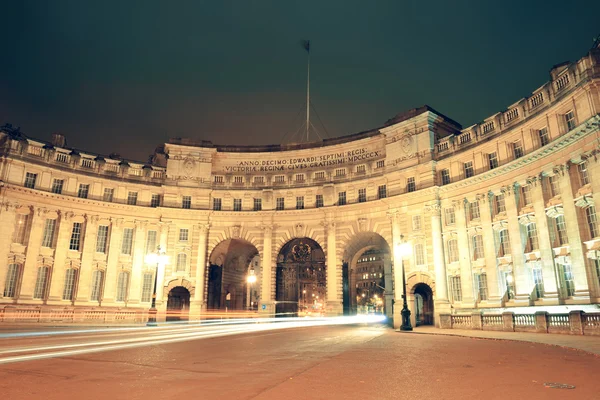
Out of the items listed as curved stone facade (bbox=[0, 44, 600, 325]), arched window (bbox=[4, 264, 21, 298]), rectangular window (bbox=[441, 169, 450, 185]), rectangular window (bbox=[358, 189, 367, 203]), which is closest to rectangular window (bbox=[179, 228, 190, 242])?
curved stone facade (bbox=[0, 44, 600, 325])

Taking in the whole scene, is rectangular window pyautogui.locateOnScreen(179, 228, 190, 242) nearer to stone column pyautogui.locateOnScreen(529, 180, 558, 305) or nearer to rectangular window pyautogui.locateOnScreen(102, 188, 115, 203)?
rectangular window pyautogui.locateOnScreen(102, 188, 115, 203)

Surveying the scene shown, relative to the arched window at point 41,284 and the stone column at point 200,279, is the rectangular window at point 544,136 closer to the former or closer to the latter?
the stone column at point 200,279

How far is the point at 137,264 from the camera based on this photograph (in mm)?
44188

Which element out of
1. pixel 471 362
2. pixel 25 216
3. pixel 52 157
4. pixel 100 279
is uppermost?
pixel 52 157

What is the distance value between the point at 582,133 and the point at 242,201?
32.9 m

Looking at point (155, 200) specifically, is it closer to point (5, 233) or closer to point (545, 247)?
point (5, 233)

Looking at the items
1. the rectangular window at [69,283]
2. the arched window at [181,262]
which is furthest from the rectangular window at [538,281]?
the rectangular window at [69,283]

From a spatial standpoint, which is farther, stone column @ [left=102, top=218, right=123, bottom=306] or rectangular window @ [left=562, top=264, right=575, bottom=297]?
stone column @ [left=102, top=218, right=123, bottom=306]

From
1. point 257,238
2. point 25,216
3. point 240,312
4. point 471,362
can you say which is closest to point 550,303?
point 471,362

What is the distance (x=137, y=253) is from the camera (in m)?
44.4

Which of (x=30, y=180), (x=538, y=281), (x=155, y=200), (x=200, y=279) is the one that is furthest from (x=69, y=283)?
(x=538, y=281)

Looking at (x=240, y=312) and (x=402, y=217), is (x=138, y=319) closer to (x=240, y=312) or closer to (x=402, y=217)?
(x=240, y=312)

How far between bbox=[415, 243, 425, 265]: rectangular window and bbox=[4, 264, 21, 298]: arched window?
3719cm

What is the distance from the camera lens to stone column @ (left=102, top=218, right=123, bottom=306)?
4228 cm
